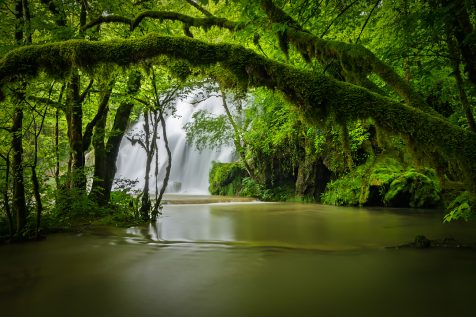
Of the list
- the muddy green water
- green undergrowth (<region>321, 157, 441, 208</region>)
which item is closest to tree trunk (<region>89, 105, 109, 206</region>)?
the muddy green water

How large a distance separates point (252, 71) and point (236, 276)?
8.50 feet

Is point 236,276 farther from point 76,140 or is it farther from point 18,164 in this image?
point 76,140

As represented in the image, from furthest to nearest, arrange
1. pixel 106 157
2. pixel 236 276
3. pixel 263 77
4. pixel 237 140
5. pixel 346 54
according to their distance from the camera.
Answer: pixel 237 140
pixel 106 157
pixel 346 54
pixel 263 77
pixel 236 276

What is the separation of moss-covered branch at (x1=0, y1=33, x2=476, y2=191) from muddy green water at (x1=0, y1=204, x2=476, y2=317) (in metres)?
1.65

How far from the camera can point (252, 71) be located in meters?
4.25

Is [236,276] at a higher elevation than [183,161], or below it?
below

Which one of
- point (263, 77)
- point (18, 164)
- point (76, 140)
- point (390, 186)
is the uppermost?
point (263, 77)

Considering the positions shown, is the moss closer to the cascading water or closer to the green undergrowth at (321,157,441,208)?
the cascading water

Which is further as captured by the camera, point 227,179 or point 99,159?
point 227,179

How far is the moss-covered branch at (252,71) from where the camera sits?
12.6 feet

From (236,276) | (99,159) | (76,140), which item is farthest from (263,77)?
(99,159)

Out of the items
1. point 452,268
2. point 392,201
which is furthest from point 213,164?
point 452,268

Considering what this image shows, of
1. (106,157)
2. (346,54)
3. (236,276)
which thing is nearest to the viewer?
(236,276)

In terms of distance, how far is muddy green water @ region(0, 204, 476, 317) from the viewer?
3.20m
